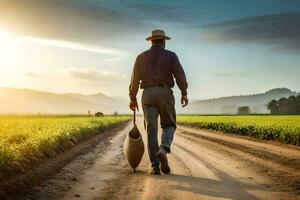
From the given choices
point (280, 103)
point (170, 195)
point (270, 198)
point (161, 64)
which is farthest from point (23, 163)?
point (280, 103)

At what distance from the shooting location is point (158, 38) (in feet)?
33.9

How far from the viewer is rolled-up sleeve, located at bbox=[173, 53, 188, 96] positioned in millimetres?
10367

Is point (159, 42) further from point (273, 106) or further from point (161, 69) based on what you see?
point (273, 106)

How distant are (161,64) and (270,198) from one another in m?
4.11

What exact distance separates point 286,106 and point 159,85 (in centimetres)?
13737

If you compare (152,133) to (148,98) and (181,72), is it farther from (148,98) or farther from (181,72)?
(181,72)

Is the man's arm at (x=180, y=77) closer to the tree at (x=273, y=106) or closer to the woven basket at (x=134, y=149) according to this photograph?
the woven basket at (x=134, y=149)

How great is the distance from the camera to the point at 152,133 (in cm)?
1023

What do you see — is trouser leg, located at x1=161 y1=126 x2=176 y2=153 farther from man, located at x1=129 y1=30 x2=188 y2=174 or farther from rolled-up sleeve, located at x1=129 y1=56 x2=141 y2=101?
rolled-up sleeve, located at x1=129 y1=56 x2=141 y2=101

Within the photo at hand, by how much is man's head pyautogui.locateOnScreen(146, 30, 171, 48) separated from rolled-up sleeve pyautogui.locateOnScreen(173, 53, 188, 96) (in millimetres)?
390

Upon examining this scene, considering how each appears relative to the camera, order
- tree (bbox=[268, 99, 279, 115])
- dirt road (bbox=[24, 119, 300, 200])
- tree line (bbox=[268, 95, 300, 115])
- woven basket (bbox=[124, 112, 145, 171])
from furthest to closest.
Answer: tree (bbox=[268, 99, 279, 115]), tree line (bbox=[268, 95, 300, 115]), woven basket (bbox=[124, 112, 145, 171]), dirt road (bbox=[24, 119, 300, 200])

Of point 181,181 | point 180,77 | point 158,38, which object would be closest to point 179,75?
point 180,77

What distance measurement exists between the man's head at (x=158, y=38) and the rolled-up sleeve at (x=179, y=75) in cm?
39

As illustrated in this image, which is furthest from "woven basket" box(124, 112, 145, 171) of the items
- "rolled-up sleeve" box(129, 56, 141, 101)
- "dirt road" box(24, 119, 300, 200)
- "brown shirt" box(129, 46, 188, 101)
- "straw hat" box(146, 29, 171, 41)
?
"straw hat" box(146, 29, 171, 41)
